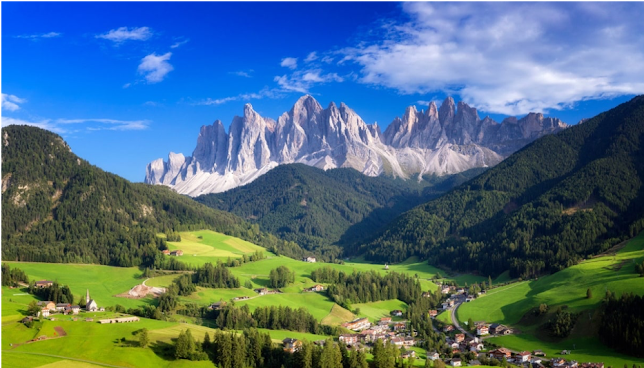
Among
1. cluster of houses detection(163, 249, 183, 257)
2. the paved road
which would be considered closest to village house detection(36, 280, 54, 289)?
cluster of houses detection(163, 249, 183, 257)

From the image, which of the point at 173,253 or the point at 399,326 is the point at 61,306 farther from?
the point at 399,326

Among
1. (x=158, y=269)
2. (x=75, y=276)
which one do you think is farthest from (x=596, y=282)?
(x=75, y=276)

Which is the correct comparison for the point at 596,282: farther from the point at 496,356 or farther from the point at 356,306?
the point at 356,306

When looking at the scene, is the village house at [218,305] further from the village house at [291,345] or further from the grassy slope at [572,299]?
the grassy slope at [572,299]

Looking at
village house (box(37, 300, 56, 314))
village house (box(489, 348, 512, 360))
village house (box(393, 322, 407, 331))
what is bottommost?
village house (box(489, 348, 512, 360))

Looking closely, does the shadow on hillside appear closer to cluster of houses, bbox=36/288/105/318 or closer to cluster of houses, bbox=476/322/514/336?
cluster of houses, bbox=36/288/105/318

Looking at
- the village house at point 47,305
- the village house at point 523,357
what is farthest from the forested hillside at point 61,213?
the village house at point 523,357
